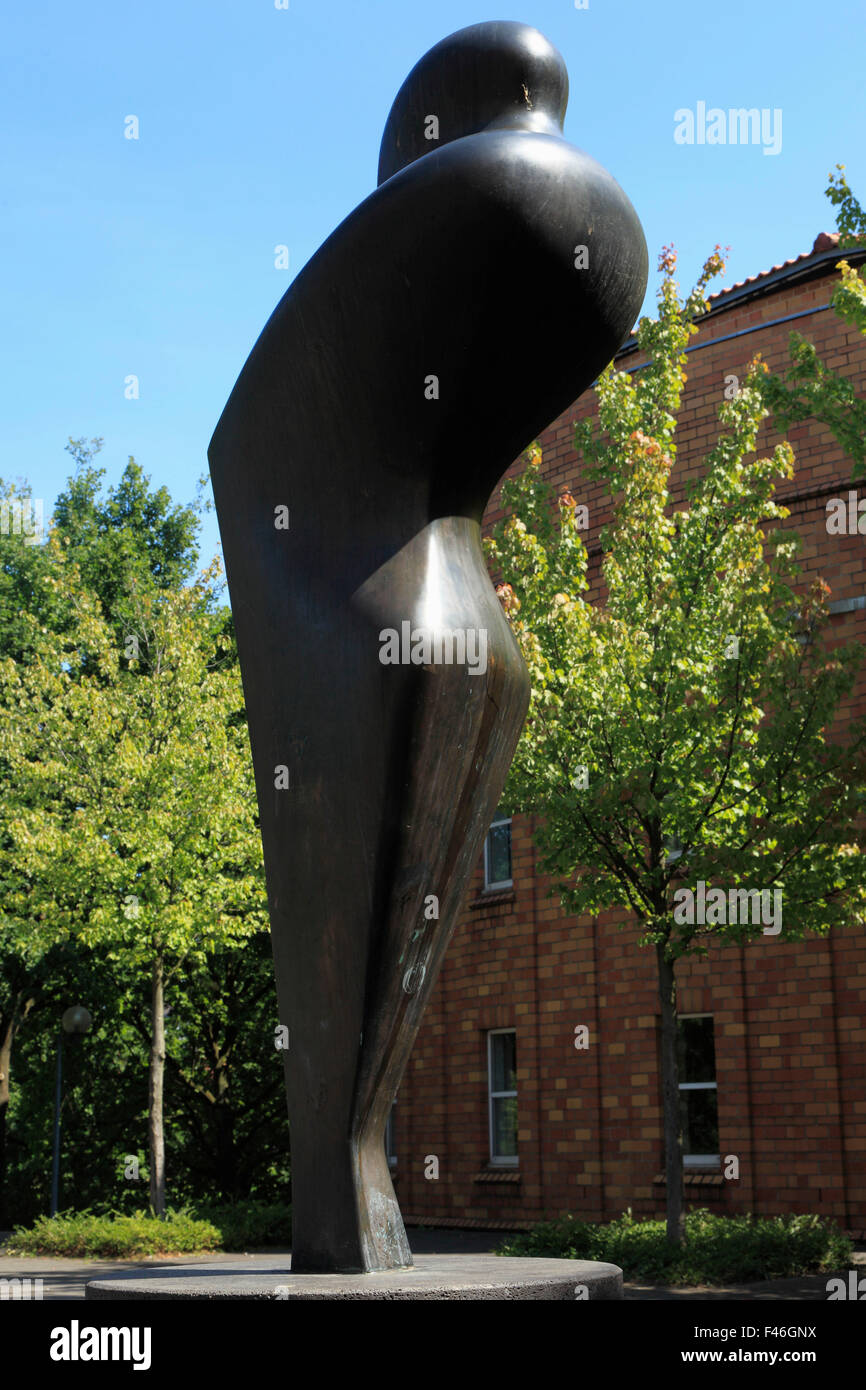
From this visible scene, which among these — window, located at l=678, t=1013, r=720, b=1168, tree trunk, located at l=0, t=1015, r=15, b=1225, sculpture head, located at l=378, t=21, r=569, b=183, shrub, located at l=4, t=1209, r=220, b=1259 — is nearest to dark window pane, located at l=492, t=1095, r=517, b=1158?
window, located at l=678, t=1013, r=720, b=1168

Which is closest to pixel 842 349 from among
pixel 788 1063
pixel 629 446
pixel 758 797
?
pixel 629 446

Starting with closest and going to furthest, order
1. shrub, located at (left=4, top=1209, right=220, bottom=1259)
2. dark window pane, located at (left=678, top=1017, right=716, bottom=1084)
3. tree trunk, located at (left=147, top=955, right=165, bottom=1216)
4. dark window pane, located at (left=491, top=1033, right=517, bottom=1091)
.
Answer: shrub, located at (left=4, top=1209, right=220, bottom=1259) → dark window pane, located at (left=678, top=1017, right=716, bottom=1084) → tree trunk, located at (left=147, top=955, right=165, bottom=1216) → dark window pane, located at (left=491, top=1033, right=517, bottom=1091)

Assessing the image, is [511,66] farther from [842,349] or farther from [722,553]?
[842,349]

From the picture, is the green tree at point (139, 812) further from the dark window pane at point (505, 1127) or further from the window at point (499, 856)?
the dark window pane at point (505, 1127)

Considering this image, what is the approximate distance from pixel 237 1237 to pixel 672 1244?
19.2 ft

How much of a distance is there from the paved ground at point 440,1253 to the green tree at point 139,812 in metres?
2.18

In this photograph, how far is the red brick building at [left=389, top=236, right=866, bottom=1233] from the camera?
554 inches

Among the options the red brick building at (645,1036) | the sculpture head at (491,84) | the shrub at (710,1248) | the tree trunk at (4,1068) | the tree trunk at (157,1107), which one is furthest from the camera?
the tree trunk at (4,1068)

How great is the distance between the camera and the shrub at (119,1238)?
1442cm

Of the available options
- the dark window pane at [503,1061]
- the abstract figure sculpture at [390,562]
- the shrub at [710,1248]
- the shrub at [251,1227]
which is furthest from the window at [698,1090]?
the abstract figure sculpture at [390,562]

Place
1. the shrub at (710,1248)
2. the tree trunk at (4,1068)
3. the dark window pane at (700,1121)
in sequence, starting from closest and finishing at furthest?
1. the shrub at (710,1248)
2. the dark window pane at (700,1121)
3. the tree trunk at (4,1068)

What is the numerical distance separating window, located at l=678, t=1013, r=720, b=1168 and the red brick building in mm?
27

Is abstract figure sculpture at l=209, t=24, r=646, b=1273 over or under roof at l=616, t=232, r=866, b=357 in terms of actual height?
under

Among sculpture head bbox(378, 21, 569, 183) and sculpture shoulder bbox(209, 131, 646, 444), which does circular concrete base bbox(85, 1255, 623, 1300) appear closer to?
sculpture shoulder bbox(209, 131, 646, 444)
